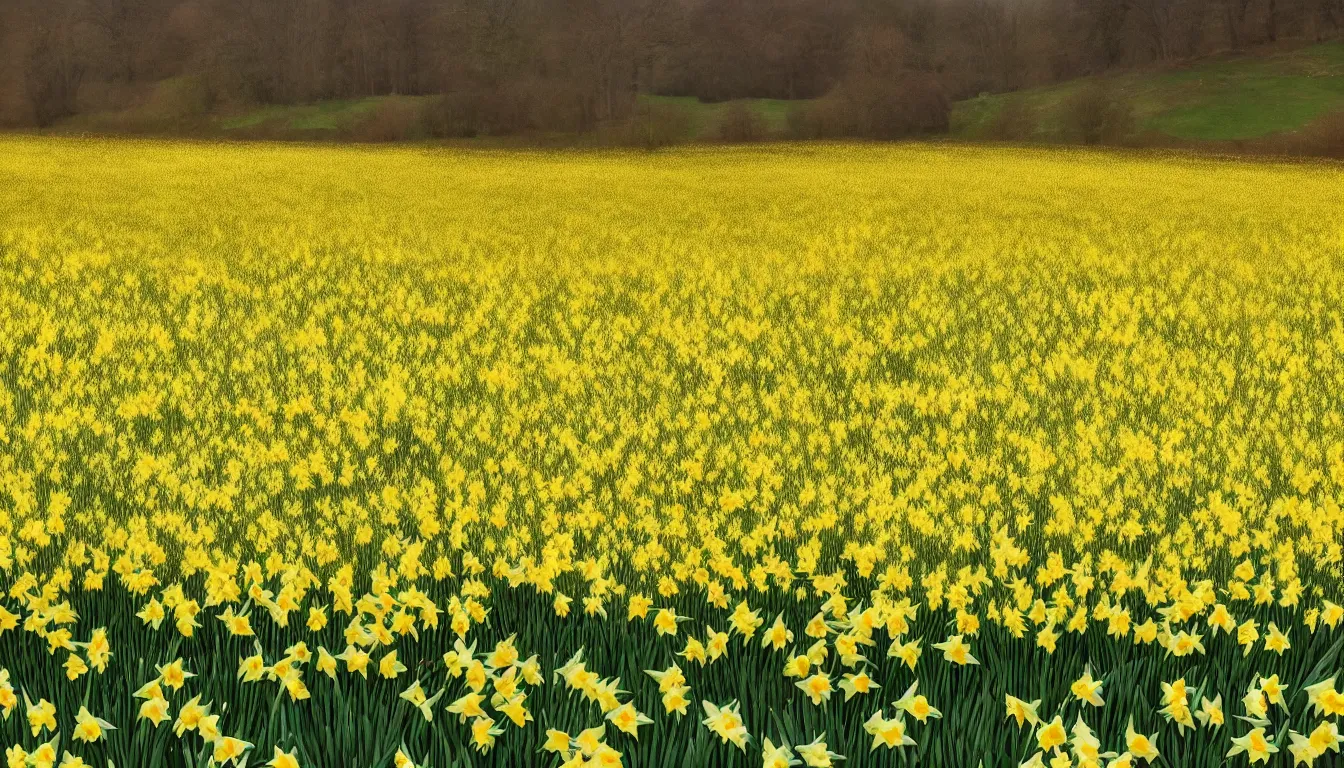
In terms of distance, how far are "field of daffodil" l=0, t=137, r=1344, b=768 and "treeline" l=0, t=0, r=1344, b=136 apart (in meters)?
35.8

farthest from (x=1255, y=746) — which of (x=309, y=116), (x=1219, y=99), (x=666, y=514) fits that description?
(x=309, y=116)

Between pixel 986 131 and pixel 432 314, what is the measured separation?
4960 centimetres

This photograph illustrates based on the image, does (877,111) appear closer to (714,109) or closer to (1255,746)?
(714,109)

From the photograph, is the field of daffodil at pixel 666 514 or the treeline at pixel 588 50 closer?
the field of daffodil at pixel 666 514

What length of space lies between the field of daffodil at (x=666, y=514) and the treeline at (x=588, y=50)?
35.8 m

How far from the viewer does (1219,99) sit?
5631 centimetres

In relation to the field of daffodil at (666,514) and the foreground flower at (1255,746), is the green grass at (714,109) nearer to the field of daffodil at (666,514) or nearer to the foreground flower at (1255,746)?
the field of daffodil at (666,514)

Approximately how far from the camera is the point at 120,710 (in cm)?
386

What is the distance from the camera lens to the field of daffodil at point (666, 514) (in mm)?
3783

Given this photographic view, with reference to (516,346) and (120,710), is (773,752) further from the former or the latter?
(516,346)

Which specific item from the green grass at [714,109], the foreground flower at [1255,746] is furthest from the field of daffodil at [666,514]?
the green grass at [714,109]

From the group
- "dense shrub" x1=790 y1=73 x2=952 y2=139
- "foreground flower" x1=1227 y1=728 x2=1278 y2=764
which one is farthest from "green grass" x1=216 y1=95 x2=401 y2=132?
"foreground flower" x1=1227 y1=728 x2=1278 y2=764

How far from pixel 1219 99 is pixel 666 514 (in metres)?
57.5

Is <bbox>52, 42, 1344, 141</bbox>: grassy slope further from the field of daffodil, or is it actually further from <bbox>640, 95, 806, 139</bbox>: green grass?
the field of daffodil
